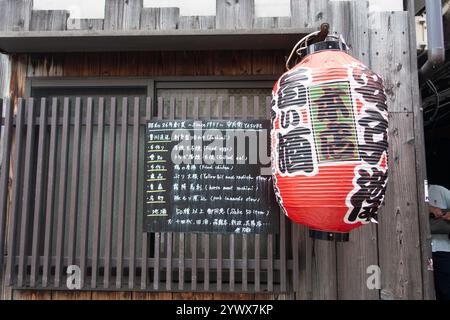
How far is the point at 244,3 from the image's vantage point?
3576 millimetres

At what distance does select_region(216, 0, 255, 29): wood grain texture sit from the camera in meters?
3.56

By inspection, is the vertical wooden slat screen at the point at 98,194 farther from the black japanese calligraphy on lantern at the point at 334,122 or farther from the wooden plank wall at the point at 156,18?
the black japanese calligraphy on lantern at the point at 334,122

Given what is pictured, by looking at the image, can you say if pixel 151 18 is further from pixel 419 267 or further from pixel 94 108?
pixel 419 267

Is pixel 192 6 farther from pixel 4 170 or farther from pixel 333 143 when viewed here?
pixel 4 170

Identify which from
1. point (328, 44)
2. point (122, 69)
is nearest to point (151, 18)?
point (122, 69)

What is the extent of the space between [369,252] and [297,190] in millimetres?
1568

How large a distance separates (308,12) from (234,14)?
0.78 metres

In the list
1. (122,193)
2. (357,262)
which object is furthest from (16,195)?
(357,262)

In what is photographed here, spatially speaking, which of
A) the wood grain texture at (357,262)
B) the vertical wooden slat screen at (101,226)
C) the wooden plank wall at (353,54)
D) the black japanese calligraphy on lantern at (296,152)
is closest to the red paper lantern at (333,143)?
the black japanese calligraphy on lantern at (296,152)

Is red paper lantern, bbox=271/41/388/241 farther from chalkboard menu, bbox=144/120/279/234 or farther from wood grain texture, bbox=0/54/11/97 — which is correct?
wood grain texture, bbox=0/54/11/97

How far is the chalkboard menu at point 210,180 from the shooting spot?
3055mm

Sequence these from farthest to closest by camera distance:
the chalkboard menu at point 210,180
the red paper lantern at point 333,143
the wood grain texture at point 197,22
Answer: the wood grain texture at point 197,22 < the chalkboard menu at point 210,180 < the red paper lantern at point 333,143

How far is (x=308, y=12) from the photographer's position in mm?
3537

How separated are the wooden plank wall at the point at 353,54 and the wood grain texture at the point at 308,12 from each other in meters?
0.01
